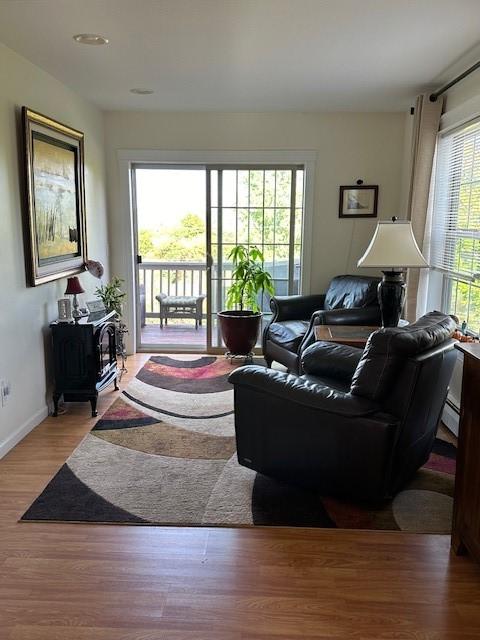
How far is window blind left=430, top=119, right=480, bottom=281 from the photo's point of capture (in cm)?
356

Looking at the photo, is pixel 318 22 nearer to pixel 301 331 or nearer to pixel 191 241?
pixel 301 331

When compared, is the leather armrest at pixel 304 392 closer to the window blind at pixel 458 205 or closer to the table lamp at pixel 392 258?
the table lamp at pixel 392 258

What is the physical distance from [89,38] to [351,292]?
114 inches

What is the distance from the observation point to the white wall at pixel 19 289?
3.20 meters

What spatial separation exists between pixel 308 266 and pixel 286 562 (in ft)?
11.7

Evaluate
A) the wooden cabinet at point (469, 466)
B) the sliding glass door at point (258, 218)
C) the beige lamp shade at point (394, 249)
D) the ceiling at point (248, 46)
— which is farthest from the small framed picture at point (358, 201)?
the wooden cabinet at point (469, 466)

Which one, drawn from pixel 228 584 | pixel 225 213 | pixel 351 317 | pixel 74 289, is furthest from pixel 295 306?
pixel 228 584

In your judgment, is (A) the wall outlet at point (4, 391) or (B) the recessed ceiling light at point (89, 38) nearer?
(B) the recessed ceiling light at point (89, 38)

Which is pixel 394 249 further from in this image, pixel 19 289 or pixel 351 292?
pixel 19 289

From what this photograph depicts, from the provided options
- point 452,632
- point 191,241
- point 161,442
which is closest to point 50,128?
point 161,442

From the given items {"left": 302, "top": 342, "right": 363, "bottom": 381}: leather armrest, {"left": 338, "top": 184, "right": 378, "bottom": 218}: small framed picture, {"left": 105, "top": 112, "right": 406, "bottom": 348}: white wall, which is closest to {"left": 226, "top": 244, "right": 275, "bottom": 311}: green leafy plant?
{"left": 105, "top": 112, "right": 406, "bottom": 348}: white wall

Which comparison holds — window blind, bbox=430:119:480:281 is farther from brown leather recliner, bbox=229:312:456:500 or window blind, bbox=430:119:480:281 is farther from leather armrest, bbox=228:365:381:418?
leather armrest, bbox=228:365:381:418

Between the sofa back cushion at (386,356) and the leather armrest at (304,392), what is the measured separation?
60 millimetres

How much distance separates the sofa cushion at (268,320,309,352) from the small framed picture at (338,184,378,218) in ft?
4.18
